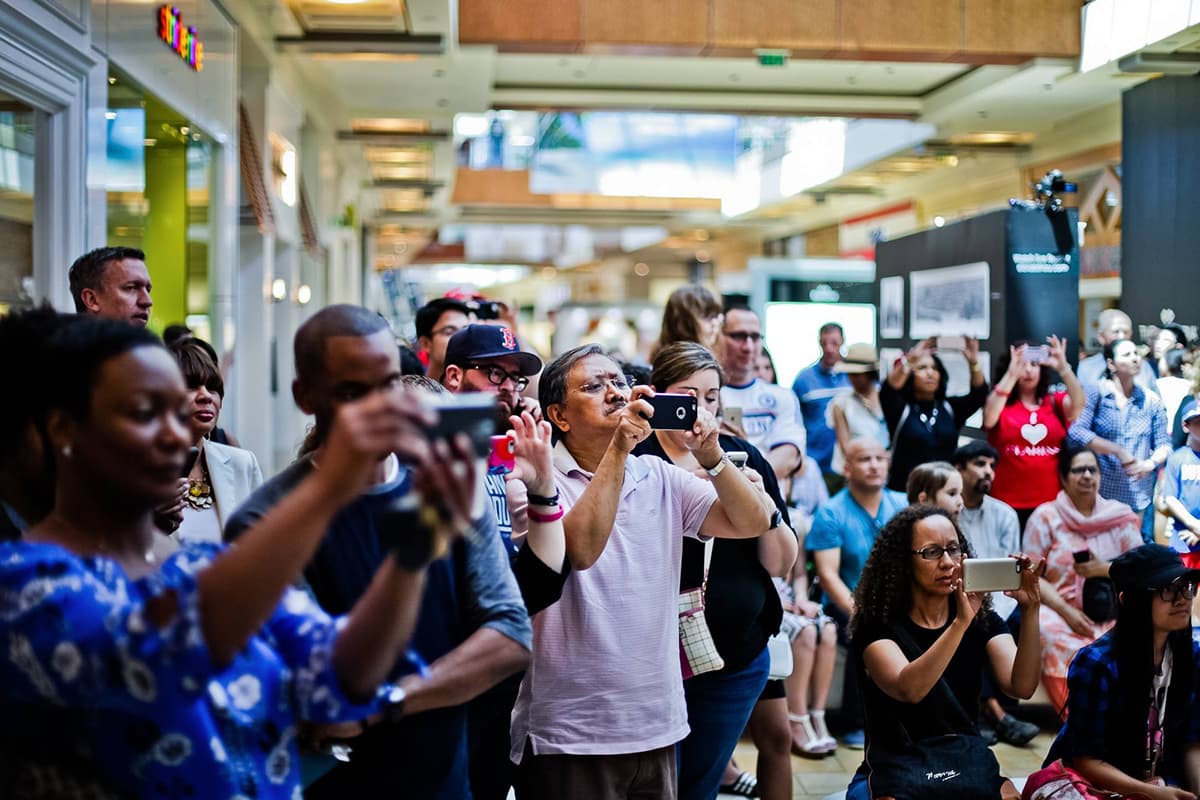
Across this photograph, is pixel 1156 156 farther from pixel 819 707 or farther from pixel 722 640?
pixel 722 640

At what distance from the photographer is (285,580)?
1.29 m

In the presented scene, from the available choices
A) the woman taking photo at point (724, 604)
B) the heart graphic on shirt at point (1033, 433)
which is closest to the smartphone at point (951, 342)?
the heart graphic on shirt at point (1033, 433)

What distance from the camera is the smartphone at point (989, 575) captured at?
3.38 m

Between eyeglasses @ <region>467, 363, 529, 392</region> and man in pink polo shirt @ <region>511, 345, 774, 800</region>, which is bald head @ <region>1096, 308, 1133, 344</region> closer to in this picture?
eyeglasses @ <region>467, 363, 529, 392</region>

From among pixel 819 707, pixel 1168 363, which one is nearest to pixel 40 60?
pixel 819 707

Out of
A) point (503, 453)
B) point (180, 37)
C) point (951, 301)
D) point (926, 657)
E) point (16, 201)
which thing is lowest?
point (926, 657)

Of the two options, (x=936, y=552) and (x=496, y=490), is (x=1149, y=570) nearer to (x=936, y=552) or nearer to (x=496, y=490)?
(x=936, y=552)

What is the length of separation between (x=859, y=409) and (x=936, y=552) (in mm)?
4016

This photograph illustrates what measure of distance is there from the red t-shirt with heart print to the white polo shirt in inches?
173

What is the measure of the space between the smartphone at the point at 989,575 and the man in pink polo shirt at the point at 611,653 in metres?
0.98

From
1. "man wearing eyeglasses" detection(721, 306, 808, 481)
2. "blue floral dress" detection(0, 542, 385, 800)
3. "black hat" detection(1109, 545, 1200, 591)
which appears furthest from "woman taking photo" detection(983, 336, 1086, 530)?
"blue floral dress" detection(0, 542, 385, 800)

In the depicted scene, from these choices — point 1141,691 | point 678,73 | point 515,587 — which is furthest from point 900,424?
point 678,73

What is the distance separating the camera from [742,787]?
4754 millimetres

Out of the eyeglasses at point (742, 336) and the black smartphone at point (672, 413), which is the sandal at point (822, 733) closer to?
the eyeglasses at point (742, 336)
